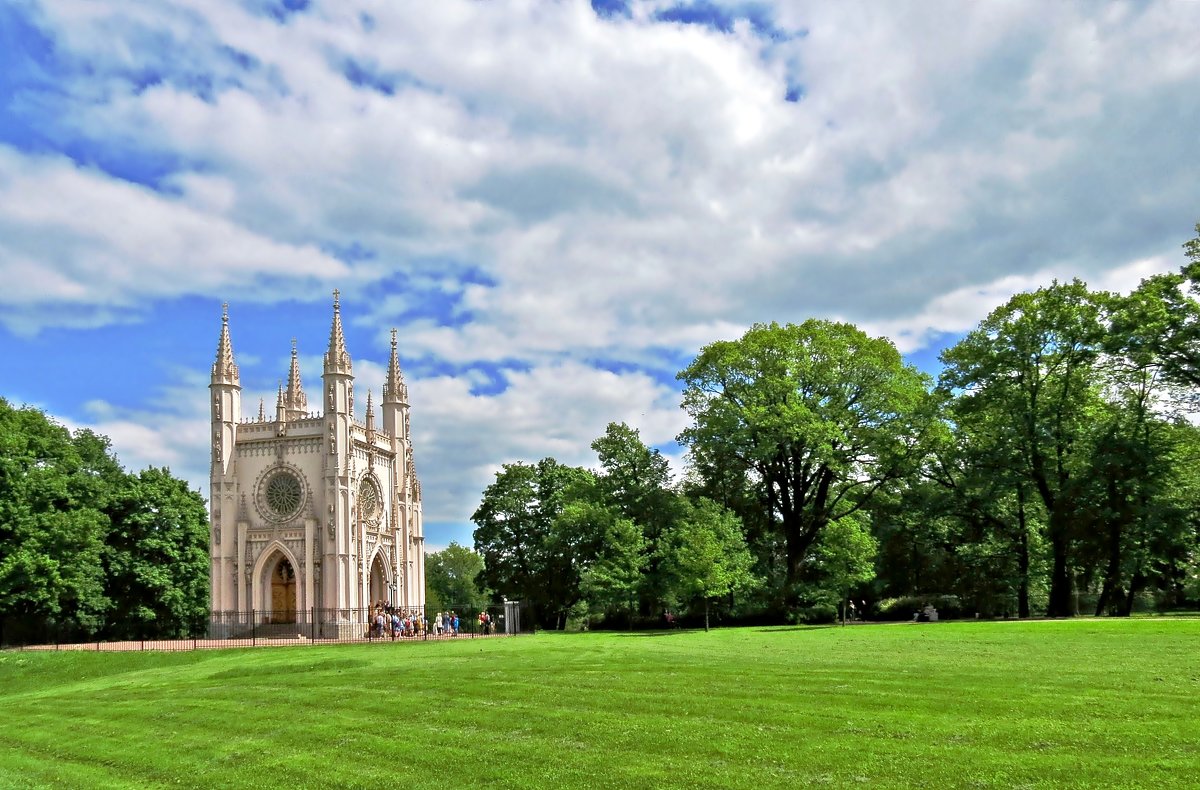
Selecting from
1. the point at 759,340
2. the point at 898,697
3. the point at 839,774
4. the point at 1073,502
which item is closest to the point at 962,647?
the point at 898,697

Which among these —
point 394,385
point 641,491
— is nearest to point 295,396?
point 394,385

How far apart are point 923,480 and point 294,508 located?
107 ft

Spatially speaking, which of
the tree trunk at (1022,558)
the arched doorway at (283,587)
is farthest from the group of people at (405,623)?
the tree trunk at (1022,558)

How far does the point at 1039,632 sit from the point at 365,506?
3448 centimetres

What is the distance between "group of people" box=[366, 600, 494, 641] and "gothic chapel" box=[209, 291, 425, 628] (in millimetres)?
1426

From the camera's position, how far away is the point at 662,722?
14.6 metres

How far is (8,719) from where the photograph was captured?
21.4 metres

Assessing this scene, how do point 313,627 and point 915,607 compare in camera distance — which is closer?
→ point 313,627

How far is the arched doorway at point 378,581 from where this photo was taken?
53312 mm

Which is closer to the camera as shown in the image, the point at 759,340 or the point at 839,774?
the point at 839,774

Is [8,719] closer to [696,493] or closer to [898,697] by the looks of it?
[898,697]

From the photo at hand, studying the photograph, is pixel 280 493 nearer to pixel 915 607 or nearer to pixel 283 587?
pixel 283 587

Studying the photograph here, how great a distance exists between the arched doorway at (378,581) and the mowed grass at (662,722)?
27557 mm

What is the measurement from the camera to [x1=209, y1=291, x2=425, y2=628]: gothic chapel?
1873 inches
